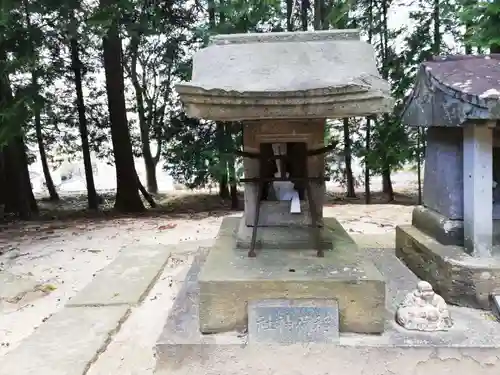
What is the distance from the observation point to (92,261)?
18.4 ft

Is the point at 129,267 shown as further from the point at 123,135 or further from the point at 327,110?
the point at 123,135

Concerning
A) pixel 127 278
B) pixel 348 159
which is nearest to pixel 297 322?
pixel 127 278

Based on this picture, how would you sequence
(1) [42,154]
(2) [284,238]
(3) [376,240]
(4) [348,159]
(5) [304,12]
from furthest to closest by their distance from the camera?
(1) [42,154] < (4) [348,159] < (5) [304,12] < (3) [376,240] < (2) [284,238]

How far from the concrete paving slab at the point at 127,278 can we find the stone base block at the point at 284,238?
122 cm

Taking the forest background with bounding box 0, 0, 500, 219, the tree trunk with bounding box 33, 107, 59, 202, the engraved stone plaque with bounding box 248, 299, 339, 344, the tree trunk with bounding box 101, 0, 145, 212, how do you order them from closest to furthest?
1. the engraved stone plaque with bounding box 248, 299, 339, 344
2. the forest background with bounding box 0, 0, 500, 219
3. the tree trunk with bounding box 101, 0, 145, 212
4. the tree trunk with bounding box 33, 107, 59, 202

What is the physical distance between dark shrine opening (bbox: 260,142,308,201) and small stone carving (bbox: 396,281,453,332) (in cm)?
121

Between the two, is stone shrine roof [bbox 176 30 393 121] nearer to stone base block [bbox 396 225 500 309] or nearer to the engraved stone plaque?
the engraved stone plaque

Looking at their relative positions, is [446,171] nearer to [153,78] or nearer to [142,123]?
[142,123]

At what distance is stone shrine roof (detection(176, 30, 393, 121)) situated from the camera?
107 inches

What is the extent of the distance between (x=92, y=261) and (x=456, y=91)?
14.4ft

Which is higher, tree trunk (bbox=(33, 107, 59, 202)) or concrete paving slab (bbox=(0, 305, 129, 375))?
tree trunk (bbox=(33, 107, 59, 202))

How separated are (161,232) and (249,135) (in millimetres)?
3769

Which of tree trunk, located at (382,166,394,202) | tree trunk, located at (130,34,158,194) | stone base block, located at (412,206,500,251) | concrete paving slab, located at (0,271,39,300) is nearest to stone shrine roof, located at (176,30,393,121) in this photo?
stone base block, located at (412,206,500,251)

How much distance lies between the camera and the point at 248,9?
845cm
